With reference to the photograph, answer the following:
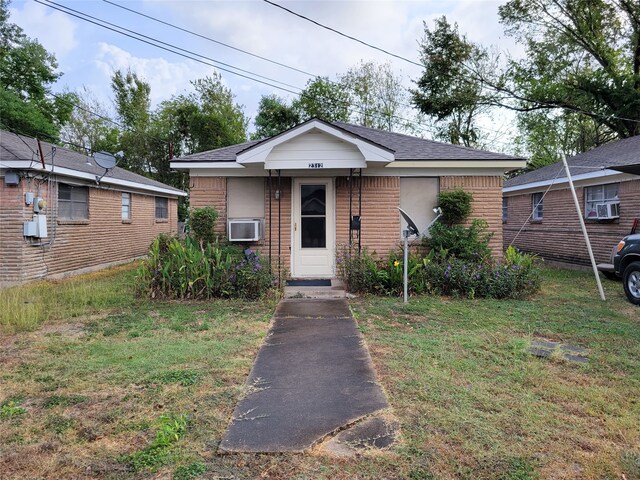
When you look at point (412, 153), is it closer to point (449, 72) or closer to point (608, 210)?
point (608, 210)

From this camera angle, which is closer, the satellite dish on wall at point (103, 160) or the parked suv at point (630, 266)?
the parked suv at point (630, 266)

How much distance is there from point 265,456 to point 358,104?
2649 cm

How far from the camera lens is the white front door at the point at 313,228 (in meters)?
8.74

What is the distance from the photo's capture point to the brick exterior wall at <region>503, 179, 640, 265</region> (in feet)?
34.2

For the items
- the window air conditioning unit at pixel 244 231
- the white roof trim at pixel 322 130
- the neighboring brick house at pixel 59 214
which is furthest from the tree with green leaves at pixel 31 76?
the white roof trim at pixel 322 130

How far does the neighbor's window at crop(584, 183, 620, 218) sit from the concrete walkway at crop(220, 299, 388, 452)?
31.8ft

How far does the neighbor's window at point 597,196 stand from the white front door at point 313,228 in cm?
810

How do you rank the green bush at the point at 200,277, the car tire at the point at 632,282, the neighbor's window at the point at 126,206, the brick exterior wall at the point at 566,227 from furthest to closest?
1. the neighbor's window at the point at 126,206
2. the brick exterior wall at the point at 566,227
3. the green bush at the point at 200,277
4. the car tire at the point at 632,282

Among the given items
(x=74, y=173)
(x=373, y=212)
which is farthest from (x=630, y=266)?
(x=74, y=173)

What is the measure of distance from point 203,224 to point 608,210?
35.0 ft

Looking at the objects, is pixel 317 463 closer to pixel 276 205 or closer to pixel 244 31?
pixel 276 205

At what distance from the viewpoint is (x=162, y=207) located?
17.4 m

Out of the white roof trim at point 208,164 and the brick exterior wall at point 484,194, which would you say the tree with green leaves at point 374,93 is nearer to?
the brick exterior wall at point 484,194

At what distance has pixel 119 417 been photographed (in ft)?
9.52
